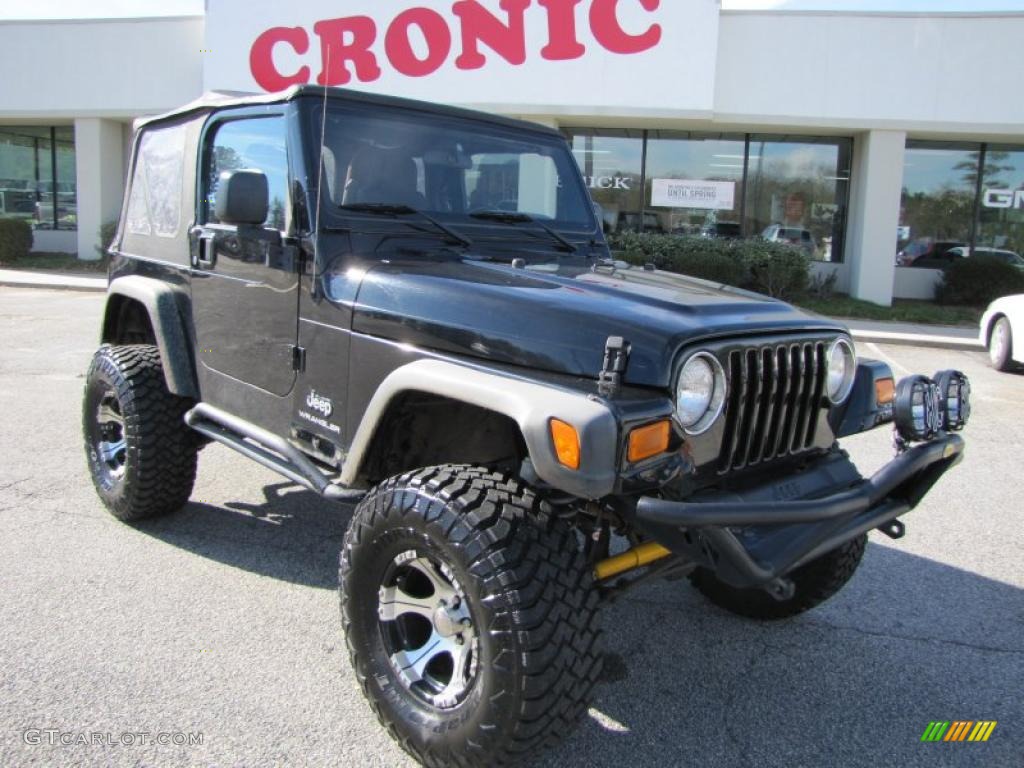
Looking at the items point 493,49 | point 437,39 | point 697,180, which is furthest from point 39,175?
point 697,180

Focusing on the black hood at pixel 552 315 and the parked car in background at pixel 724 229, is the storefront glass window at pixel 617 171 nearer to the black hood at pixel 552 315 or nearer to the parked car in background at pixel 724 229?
the parked car in background at pixel 724 229

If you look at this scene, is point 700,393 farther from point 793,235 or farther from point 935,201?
point 935,201

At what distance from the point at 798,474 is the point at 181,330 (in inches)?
113

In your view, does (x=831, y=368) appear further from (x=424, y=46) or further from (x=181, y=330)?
(x=424, y=46)

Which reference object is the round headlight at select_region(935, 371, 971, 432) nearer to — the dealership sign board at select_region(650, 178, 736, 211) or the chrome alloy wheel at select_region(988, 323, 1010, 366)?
the chrome alloy wheel at select_region(988, 323, 1010, 366)

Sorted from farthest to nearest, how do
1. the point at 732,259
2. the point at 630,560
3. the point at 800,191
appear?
the point at 800,191
the point at 732,259
the point at 630,560

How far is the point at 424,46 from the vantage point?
1479 centimetres

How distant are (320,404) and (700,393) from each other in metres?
1.47

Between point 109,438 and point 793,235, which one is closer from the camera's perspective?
point 109,438

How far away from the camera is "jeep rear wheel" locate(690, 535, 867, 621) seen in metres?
3.26

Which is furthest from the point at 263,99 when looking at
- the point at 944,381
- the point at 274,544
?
the point at 944,381

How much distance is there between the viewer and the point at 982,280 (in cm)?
1527

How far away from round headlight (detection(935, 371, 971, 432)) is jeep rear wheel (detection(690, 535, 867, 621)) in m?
0.58

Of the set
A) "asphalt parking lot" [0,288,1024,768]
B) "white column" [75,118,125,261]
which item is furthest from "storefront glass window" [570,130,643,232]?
"asphalt parking lot" [0,288,1024,768]
